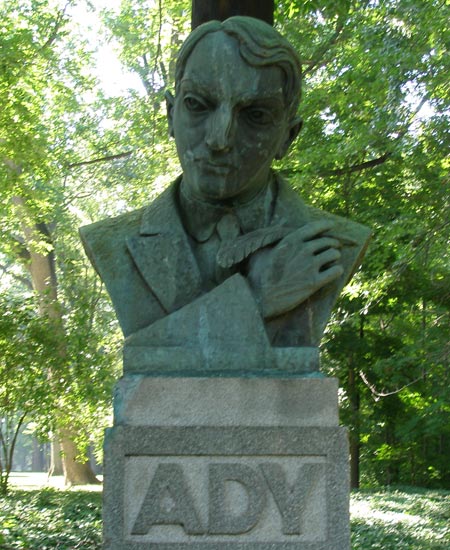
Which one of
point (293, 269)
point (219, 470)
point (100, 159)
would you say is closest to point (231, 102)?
point (293, 269)

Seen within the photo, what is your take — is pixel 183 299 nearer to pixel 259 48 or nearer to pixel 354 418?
pixel 259 48

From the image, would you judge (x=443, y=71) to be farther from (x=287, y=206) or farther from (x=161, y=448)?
(x=161, y=448)

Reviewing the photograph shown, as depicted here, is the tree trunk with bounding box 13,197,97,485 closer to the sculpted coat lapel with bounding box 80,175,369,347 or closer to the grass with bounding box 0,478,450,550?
the grass with bounding box 0,478,450,550

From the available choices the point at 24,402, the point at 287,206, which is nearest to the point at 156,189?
the point at 24,402

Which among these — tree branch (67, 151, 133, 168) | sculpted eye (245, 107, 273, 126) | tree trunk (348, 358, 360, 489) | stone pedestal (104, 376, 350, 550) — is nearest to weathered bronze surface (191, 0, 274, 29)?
sculpted eye (245, 107, 273, 126)

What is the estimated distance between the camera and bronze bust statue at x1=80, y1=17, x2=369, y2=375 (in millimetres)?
3465

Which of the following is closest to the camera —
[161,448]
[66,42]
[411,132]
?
[161,448]

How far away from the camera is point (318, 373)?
3441 mm

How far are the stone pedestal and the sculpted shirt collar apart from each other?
2.52 ft

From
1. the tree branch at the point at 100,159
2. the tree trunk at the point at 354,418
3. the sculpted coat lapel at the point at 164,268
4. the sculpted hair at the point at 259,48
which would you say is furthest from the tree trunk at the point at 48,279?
the sculpted hair at the point at 259,48

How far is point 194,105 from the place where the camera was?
363cm

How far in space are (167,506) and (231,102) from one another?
1.58 m

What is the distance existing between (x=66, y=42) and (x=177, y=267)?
1672cm

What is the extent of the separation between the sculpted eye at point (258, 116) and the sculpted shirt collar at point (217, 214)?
0.34 m
